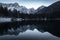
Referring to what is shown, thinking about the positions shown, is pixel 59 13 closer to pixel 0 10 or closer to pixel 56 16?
pixel 56 16

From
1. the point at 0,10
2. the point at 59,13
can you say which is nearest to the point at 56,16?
the point at 59,13

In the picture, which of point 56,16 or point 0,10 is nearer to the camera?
point 0,10

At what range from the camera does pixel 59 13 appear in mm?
132875

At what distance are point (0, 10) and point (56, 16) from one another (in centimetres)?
5544

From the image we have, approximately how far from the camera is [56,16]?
13138 centimetres

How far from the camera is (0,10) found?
293 feet

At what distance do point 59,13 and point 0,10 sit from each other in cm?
5822

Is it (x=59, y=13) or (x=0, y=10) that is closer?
(x=0, y=10)

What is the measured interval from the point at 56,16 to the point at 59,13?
3.82 meters
